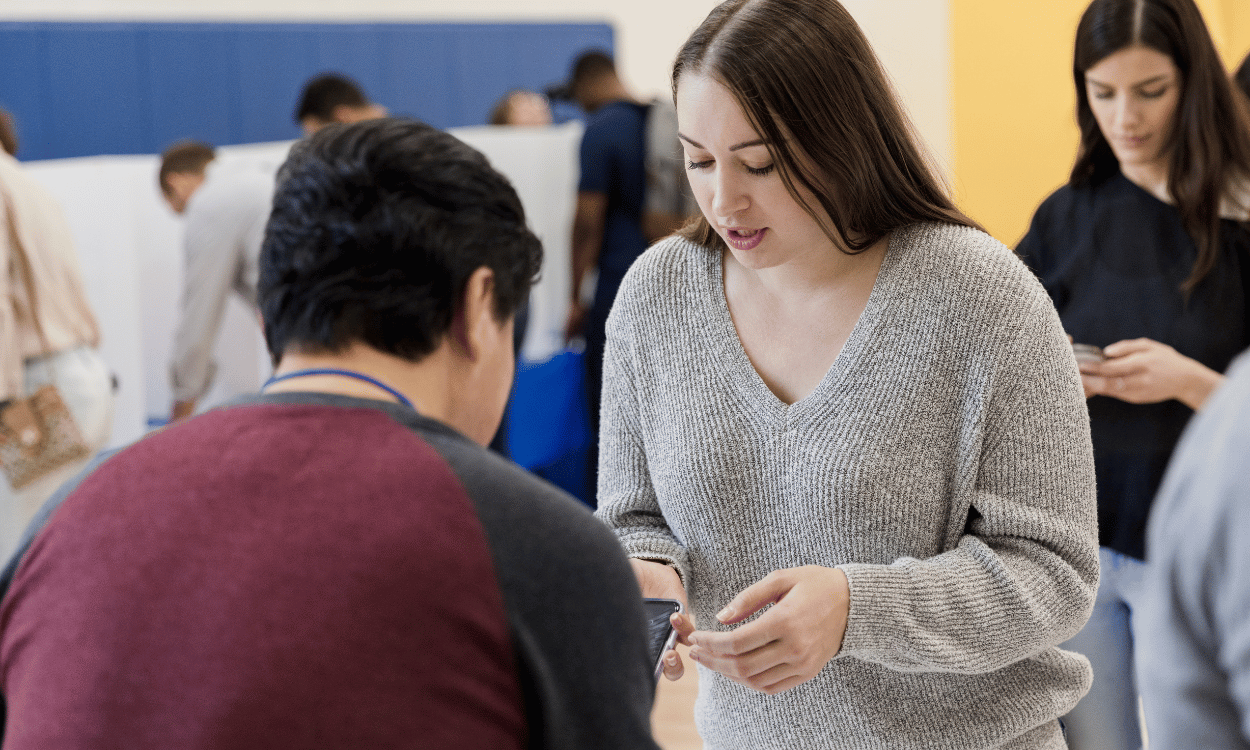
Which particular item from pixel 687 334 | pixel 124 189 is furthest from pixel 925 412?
pixel 124 189

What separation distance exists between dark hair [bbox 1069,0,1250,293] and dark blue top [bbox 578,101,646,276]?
2359mm

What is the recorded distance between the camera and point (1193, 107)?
1938 millimetres

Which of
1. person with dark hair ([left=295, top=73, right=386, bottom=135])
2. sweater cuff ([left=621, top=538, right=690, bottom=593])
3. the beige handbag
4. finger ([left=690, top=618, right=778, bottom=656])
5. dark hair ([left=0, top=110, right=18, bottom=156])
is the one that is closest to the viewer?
finger ([left=690, top=618, right=778, bottom=656])

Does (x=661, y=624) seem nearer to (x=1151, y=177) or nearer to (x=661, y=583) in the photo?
(x=661, y=583)

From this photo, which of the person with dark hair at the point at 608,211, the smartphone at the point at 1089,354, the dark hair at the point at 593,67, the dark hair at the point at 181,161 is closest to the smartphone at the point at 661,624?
the smartphone at the point at 1089,354

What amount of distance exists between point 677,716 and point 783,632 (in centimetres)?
236

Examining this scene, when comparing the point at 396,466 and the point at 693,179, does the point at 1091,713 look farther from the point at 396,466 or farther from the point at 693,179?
the point at 396,466

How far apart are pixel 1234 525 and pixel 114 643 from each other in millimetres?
649

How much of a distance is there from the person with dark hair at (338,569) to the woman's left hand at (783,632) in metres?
0.24

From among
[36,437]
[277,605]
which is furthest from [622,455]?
[36,437]

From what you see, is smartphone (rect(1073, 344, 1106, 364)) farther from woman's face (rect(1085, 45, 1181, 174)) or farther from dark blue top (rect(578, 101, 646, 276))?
dark blue top (rect(578, 101, 646, 276))

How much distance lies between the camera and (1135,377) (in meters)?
1.81

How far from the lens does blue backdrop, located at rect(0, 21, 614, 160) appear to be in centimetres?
424

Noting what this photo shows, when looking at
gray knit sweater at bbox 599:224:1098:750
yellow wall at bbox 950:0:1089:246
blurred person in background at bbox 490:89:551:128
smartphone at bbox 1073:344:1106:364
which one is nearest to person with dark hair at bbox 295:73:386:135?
blurred person in background at bbox 490:89:551:128
